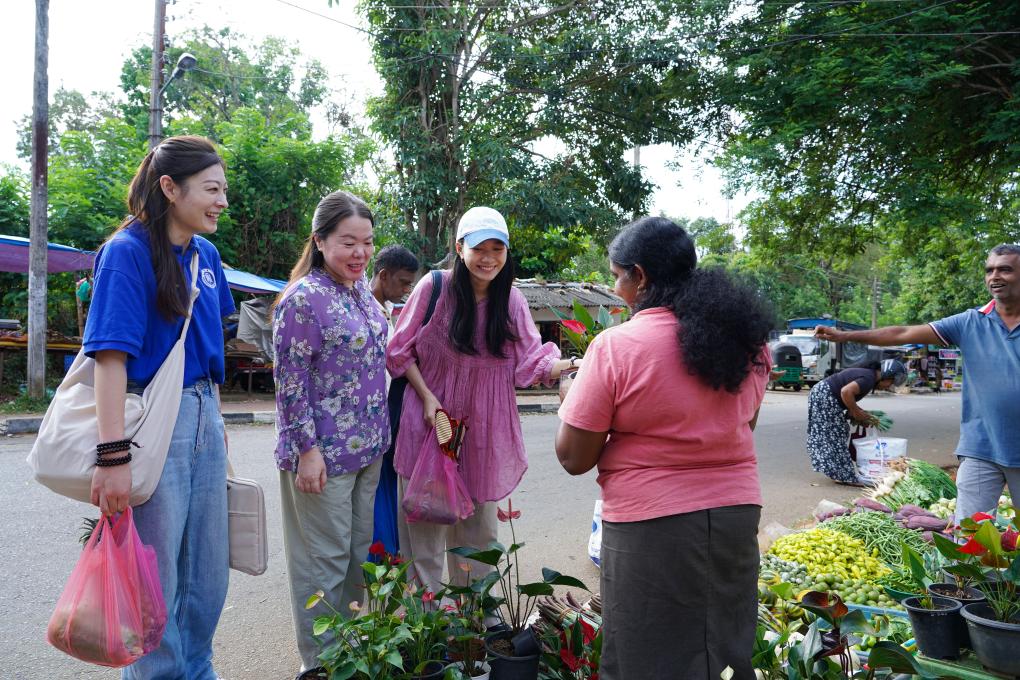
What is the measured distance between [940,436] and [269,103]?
73.6 ft

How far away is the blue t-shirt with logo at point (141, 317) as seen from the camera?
2002 mm

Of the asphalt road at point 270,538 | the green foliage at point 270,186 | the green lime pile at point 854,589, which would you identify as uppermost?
the green foliage at point 270,186

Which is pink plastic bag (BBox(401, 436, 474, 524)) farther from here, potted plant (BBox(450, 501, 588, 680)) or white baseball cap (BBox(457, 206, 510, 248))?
white baseball cap (BBox(457, 206, 510, 248))

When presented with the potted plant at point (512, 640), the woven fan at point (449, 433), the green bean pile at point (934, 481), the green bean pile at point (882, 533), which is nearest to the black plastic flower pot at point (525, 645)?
the potted plant at point (512, 640)

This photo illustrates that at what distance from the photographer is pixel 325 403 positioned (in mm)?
2641

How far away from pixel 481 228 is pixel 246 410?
10.1 meters

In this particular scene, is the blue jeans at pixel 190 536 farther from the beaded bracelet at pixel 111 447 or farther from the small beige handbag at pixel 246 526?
the beaded bracelet at pixel 111 447

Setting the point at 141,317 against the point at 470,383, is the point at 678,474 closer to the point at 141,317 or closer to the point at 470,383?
the point at 470,383

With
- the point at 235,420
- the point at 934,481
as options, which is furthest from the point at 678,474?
the point at 235,420

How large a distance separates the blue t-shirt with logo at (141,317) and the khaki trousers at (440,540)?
3.38ft

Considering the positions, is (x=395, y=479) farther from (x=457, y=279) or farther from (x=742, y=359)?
(x=742, y=359)

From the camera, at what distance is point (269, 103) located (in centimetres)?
2495

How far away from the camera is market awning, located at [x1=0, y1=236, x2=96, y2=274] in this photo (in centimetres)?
1136

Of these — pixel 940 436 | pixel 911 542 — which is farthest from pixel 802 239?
pixel 911 542
